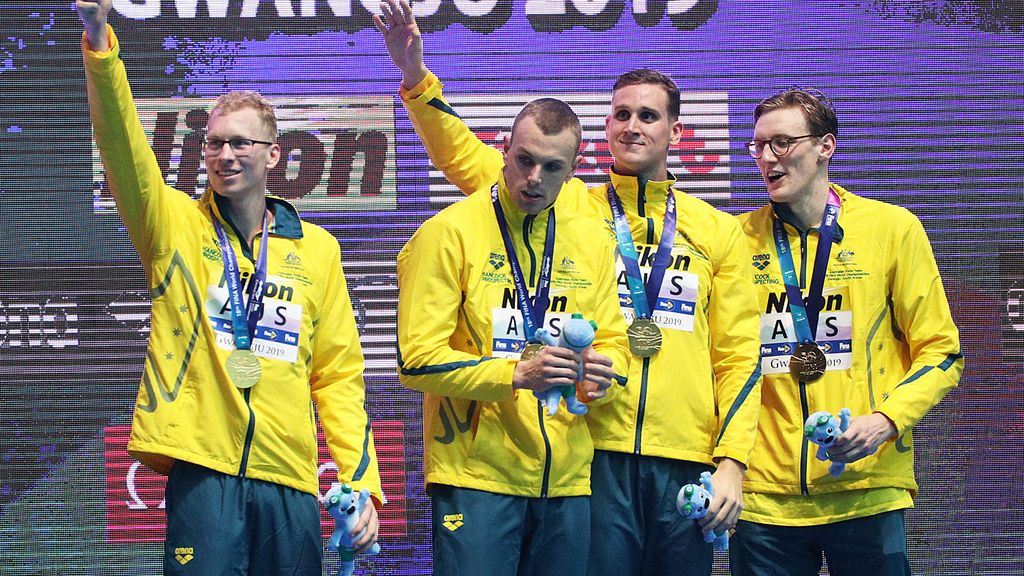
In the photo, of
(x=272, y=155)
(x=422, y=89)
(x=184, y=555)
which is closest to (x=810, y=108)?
(x=422, y=89)

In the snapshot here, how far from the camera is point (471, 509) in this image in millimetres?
3047

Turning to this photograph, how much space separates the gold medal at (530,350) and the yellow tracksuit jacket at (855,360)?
81 centimetres

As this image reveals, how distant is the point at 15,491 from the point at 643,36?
3.01 meters

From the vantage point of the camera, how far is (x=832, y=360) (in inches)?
142

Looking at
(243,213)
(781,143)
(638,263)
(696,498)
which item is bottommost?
(696,498)

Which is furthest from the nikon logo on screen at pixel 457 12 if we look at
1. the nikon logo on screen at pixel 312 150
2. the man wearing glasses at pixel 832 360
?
the man wearing glasses at pixel 832 360

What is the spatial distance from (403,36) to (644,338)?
1.11 m

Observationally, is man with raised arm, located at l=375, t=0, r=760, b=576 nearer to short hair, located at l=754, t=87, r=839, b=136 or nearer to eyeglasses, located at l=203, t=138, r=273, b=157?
short hair, located at l=754, t=87, r=839, b=136

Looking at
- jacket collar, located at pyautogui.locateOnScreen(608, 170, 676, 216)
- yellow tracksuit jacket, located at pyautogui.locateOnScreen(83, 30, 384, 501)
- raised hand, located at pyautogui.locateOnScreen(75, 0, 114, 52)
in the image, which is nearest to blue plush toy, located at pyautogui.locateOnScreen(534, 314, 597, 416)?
yellow tracksuit jacket, located at pyautogui.locateOnScreen(83, 30, 384, 501)

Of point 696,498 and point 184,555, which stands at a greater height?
point 696,498

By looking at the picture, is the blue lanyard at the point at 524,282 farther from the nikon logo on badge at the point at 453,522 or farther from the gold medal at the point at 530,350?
the nikon logo on badge at the point at 453,522

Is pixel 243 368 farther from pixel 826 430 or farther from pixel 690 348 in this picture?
pixel 826 430

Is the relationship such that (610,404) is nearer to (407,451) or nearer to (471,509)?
(471,509)

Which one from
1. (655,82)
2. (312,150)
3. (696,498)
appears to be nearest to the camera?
(696,498)
